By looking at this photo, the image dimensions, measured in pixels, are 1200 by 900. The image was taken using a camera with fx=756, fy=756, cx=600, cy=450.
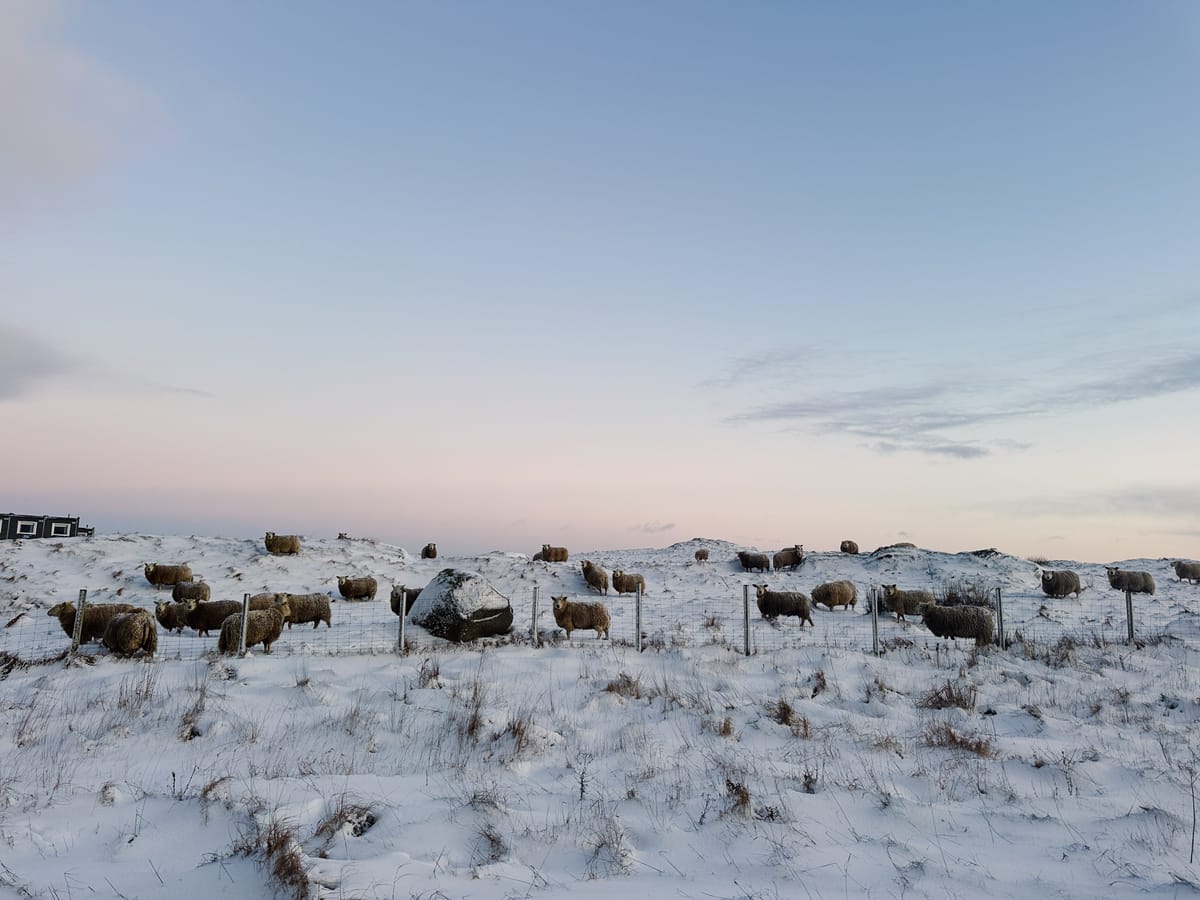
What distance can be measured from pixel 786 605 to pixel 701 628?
3.14m

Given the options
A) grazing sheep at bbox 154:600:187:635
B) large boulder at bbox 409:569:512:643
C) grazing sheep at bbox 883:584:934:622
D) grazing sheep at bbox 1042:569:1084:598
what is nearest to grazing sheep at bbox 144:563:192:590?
grazing sheep at bbox 154:600:187:635

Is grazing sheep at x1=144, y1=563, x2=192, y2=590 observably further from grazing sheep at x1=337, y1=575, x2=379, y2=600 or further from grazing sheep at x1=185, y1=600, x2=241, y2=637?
grazing sheep at x1=185, y1=600, x2=241, y2=637

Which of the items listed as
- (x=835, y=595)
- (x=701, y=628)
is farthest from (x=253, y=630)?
(x=835, y=595)

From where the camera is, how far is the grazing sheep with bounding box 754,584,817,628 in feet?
76.8

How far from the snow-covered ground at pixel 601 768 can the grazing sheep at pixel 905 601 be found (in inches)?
173

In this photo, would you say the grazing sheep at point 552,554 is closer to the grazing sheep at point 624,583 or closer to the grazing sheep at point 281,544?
the grazing sheep at point 624,583

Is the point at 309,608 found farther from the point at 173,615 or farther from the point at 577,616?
the point at 577,616

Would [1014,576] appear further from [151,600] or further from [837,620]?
[151,600]

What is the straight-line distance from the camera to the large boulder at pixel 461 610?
1945 cm

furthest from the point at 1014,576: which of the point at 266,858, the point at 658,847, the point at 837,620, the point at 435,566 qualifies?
the point at 266,858

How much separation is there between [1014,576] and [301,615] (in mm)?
31011

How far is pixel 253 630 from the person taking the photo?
16562mm

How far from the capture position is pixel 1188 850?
6.94 meters

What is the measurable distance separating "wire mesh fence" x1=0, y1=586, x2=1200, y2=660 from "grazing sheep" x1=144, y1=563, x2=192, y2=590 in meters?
4.32
